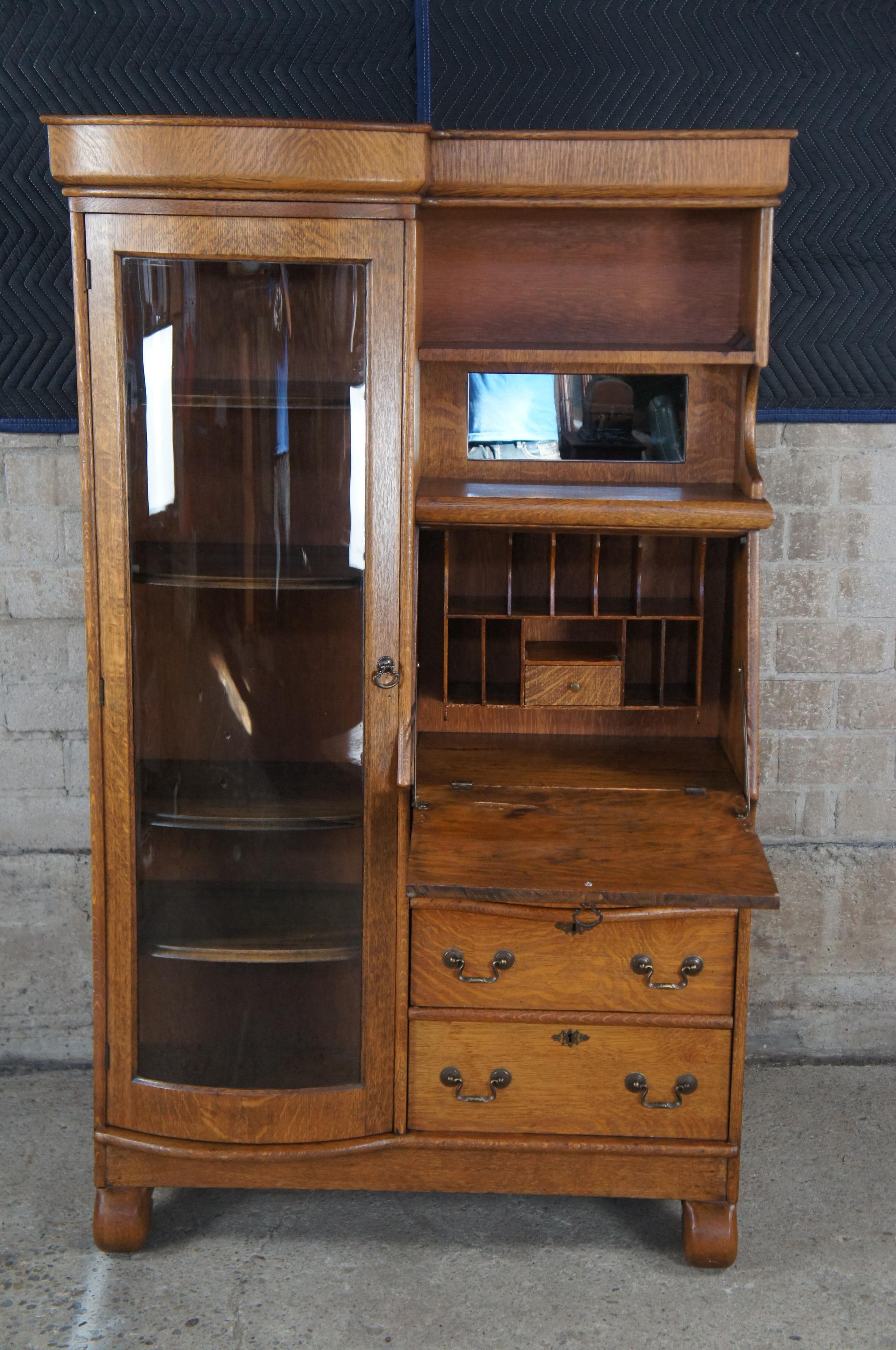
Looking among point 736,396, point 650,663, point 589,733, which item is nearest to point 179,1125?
point 589,733

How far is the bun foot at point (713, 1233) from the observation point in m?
2.11

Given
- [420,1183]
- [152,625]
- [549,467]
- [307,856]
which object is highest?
[549,467]

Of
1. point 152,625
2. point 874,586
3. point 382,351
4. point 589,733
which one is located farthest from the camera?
point 874,586

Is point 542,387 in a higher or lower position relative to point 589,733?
higher

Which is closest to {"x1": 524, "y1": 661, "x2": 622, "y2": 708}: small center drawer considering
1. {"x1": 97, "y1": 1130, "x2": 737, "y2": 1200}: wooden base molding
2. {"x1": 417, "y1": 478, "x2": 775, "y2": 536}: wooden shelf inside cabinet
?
{"x1": 417, "y1": 478, "x2": 775, "y2": 536}: wooden shelf inside cabinet

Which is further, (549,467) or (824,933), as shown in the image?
(824,933)

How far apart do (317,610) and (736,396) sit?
0.87 meters

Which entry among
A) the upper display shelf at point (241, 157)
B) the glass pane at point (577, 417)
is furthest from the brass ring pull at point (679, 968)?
the upper display shelf at point (241, 157)

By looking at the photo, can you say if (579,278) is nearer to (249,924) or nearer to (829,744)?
(829,744)

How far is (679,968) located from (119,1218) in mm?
1075

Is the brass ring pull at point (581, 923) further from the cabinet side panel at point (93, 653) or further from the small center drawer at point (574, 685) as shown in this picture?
the cabinet side panel at point (93, 653)

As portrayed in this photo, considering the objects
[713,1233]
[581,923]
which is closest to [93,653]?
[581,923]

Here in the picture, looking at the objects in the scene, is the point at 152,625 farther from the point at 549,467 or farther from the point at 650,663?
the point at 650,663

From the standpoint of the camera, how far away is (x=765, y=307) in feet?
6.80
